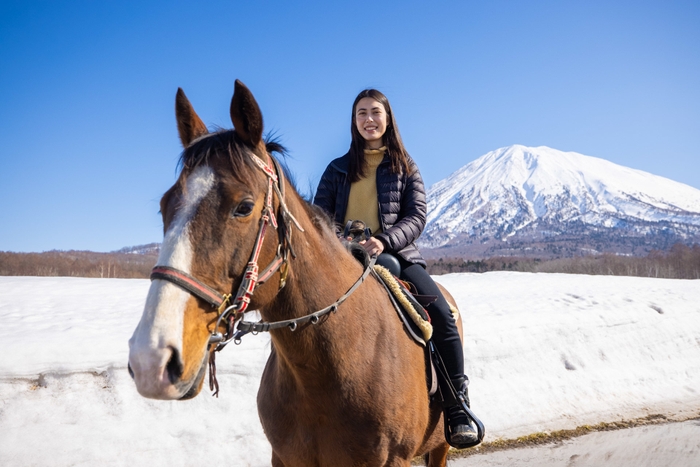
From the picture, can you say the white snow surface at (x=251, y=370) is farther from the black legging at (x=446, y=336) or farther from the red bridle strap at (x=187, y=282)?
the red bridle strap at (x=187, y=282)

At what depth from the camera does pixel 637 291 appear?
39.5 feet

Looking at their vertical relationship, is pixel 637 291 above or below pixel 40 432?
above

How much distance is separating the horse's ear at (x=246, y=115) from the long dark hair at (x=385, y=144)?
1664 mm

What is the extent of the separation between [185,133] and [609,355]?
9.53 metres

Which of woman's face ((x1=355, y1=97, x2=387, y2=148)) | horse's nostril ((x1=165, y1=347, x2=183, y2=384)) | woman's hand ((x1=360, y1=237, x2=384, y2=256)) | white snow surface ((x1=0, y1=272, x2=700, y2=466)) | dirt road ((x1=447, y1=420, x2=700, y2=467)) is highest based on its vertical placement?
woman's face ((x1=355, y1=97, x2=387, y2=148))

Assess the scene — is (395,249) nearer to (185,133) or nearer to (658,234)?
(185,133)

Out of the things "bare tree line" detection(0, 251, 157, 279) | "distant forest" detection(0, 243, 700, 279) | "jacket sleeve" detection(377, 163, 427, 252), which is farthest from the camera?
"distant forest" detection(0, 243, 700, 279)

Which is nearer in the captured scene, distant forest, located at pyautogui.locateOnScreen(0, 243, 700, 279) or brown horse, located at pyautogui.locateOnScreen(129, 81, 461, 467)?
brown horse, located at pyautogui.locateOnScreen(129, 81, 461, 467)

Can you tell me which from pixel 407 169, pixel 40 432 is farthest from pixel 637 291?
pixel 40 432

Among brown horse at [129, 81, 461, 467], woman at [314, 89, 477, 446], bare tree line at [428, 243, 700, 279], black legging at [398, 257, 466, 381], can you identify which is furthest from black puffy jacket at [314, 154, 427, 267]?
bare tree line at [428, 243, 700, 279]

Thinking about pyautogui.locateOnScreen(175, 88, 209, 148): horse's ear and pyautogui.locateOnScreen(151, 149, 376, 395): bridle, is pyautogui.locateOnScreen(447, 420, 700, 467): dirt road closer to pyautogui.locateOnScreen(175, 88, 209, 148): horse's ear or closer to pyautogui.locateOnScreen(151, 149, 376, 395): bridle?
pyautogui.locateOnScreen(151, 149, 376, 395): bridle

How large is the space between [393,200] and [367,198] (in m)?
0.23

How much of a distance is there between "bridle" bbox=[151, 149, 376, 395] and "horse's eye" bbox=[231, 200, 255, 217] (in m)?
0.09

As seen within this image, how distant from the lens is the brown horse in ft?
5.79
